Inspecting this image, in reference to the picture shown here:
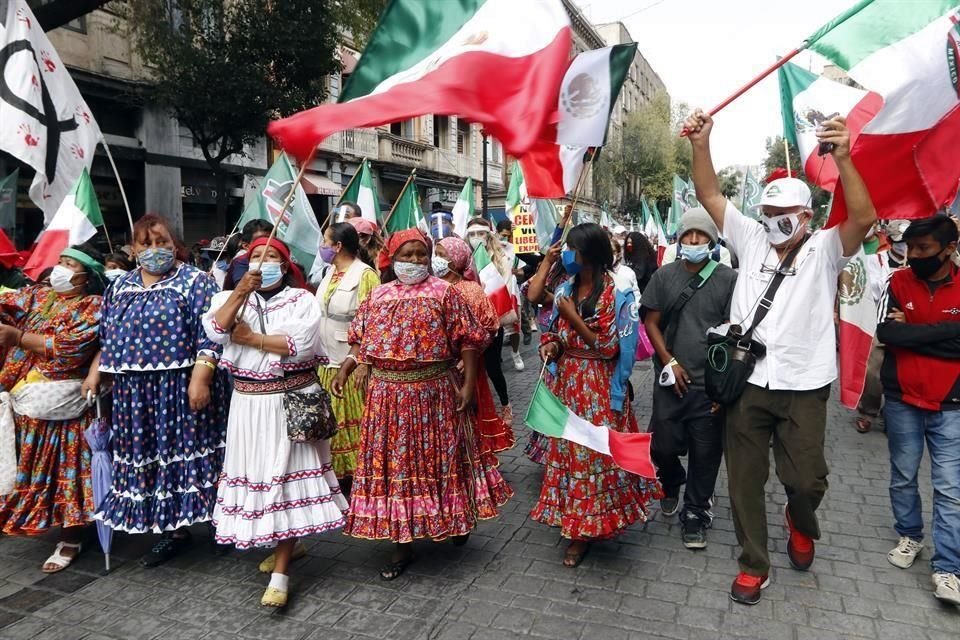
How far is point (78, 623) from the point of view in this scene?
136 inches

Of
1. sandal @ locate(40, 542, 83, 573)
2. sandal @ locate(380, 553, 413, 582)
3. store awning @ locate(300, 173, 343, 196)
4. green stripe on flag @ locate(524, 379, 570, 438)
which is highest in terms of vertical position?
store awning @ locate(300, 173, 343, 196)

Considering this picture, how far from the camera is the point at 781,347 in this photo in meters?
3.40

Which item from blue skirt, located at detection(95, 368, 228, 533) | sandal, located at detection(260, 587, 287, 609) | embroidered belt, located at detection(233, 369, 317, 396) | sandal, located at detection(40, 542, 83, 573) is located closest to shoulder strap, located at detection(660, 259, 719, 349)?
embroidered belt, located at detection(233, 369, 317, 396)

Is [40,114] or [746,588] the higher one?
[40,114]

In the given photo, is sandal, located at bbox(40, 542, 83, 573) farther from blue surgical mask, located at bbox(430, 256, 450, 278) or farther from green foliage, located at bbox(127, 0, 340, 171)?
green foliage, located at bbox(127, 0, 340, 171)

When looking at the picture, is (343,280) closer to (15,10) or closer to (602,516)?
(602,516)

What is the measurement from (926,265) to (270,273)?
3510 mm

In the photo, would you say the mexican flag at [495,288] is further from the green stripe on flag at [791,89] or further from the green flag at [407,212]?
the green stripe on flag at [791,89]

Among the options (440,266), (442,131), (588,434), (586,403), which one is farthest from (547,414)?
(442,131)

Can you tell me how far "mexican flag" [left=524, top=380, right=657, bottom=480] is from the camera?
139 inches

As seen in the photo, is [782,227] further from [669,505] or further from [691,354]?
[669,505]

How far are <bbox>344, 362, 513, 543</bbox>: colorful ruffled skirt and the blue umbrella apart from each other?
1455 millimetres

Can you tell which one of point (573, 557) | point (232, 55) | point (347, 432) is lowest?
point (573, 557)

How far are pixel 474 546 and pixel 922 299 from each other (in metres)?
2.94
